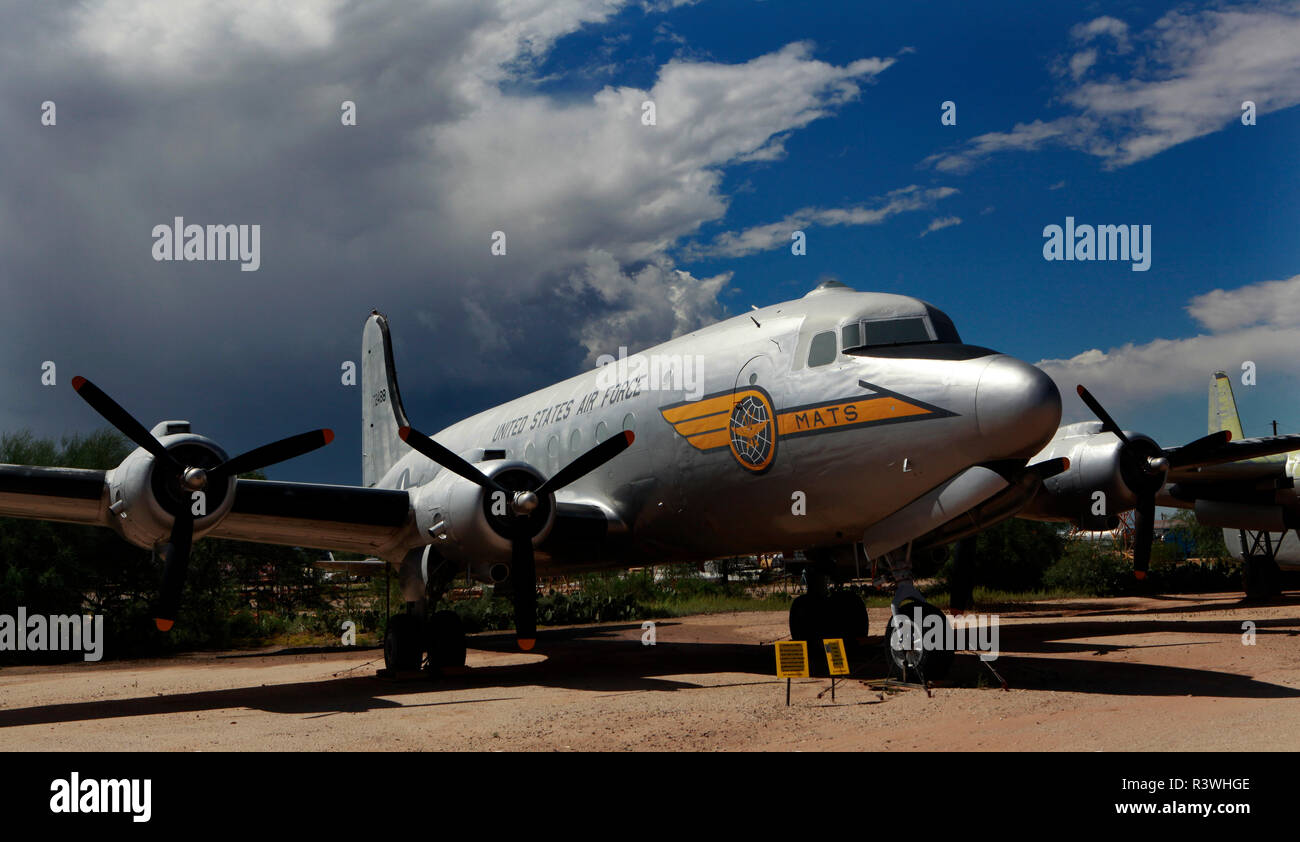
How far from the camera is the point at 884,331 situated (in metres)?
10.4

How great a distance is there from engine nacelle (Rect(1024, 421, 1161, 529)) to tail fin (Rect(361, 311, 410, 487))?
1290 cm

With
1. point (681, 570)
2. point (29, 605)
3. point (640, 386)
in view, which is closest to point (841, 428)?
point (640, 386)

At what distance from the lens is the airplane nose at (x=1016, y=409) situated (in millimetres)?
8898

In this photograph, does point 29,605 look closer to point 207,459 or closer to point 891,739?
point 207,459

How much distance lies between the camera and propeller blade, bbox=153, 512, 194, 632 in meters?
10.2

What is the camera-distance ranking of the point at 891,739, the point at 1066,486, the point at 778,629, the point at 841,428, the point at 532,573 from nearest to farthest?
the point at 891,739, the point at 841,428, the point at 532,573, the point at 1066,486, the point at 778,629

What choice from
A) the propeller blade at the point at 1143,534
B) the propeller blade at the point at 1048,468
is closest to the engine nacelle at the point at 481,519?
the propeller blade at the point at 1048,468

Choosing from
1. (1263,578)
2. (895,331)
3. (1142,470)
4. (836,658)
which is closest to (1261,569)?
(1263,578)

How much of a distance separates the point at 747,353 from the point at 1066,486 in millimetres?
6560

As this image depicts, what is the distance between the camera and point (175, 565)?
1027cm

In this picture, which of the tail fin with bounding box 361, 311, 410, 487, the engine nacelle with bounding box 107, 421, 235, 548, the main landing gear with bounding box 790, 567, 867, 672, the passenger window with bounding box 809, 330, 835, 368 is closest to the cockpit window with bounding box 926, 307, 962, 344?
the passenger window with bounding box 809, 330, 835, 368

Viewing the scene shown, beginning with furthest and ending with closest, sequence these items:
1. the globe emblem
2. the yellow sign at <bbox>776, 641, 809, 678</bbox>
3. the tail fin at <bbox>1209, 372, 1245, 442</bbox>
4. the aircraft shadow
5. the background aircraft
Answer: the tail fin at <bbox>1209, 372, 1245, 442</bbox> < the background aircraft < the globe emblem < the aircraft shadow < the yellow sign at <bbox>776, 641, 809, 678</bbox>

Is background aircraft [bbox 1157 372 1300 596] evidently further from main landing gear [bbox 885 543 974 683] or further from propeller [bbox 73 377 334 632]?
propeller [bbox 73 377 334 632]

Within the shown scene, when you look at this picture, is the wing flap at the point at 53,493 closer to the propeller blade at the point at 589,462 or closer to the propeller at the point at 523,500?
the propeller at the point at 523,500
